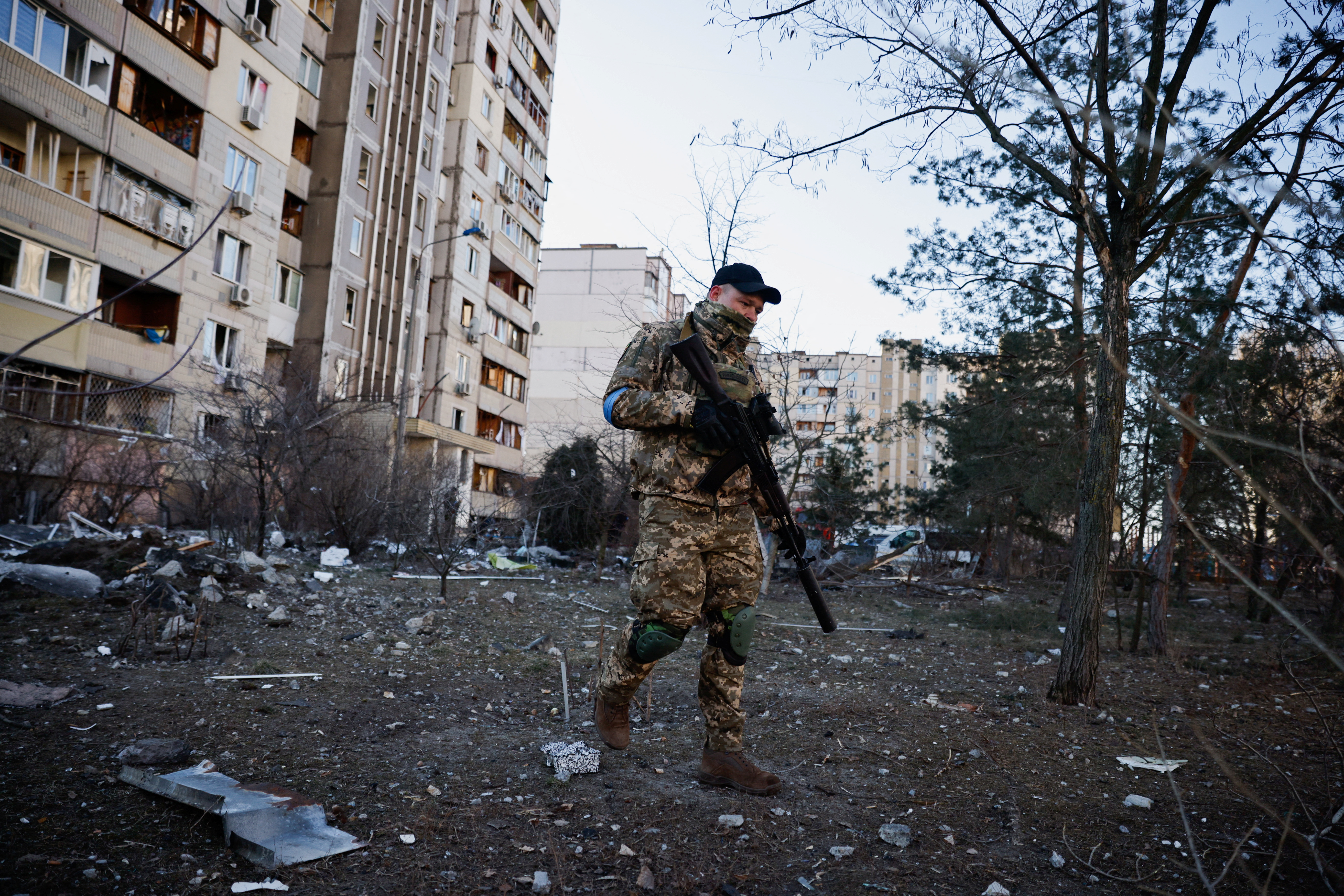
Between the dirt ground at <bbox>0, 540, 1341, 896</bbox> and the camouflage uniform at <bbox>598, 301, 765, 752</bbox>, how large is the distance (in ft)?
1.25

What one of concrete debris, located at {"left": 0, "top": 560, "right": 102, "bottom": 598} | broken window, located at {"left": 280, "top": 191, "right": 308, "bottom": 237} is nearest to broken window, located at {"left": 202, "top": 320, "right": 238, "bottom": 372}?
broken window, located at {"left": 280, "top": 191, "right": 308, "bottom": 237}

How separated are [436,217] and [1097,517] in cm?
2479

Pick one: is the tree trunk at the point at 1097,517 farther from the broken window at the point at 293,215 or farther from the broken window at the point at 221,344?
the broken window at the point at 293,215

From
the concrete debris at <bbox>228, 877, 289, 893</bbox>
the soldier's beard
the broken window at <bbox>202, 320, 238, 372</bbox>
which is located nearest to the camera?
the concrete debris at <bbox>228, 877, 289, 893</bbox>

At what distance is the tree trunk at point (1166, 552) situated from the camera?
6.99m

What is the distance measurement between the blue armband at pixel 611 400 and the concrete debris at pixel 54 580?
4.49m

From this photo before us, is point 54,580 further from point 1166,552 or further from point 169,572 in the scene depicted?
point 1166,552

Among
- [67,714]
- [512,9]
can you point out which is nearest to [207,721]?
[67,714]

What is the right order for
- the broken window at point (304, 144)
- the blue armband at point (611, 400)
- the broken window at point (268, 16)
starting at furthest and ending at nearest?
1. the broken window at point (304, 144)
2. the broken window at point (268, 16)
3. the blue armband at point (611, 400)

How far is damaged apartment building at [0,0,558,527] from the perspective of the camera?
12.4 meters

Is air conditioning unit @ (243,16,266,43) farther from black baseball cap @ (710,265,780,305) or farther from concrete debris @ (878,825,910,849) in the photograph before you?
concrete debris @ (878,825,910,849)

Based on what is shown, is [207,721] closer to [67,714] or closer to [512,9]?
[67,714]

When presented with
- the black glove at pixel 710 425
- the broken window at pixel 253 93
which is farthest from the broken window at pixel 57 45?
the black glove at pixel 710 425

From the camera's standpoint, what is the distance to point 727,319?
3451 millimetres
